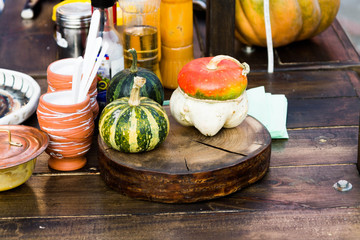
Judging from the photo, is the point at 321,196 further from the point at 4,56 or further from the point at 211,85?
the point at 4,56

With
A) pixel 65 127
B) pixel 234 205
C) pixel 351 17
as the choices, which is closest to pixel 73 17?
pixel 65 127

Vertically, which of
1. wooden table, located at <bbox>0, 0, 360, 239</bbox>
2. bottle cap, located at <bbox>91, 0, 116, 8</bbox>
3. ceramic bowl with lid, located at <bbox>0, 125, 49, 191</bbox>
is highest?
bottle cap, located at <bbox>91, 0, 116, 8</bbox>

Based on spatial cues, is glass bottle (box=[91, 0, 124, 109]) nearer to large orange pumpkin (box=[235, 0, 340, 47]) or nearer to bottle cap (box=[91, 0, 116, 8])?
bottle cap (box=[91, 0, 116, 8])

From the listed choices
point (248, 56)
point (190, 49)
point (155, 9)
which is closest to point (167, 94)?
point (190, 49)

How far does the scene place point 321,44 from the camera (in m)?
2.02

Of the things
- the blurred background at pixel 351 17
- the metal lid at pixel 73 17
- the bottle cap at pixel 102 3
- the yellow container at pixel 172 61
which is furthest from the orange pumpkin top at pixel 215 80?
the blurred background at pixel 351 17

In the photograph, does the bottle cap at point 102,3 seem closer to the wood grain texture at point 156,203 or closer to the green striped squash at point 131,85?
the green striped squash at point 131,85

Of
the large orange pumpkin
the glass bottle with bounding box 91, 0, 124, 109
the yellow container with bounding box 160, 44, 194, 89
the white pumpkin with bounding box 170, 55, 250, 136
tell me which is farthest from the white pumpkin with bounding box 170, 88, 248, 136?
the large orange pumpkin

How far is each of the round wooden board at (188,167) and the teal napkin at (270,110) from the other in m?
0.16

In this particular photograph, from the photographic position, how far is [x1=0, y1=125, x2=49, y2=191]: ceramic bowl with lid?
1122 millimetres

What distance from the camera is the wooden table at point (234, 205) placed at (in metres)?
1.07

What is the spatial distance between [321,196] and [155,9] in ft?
2.25

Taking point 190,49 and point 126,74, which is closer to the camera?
point 126,74

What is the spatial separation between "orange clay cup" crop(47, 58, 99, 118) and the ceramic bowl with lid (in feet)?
0.51
